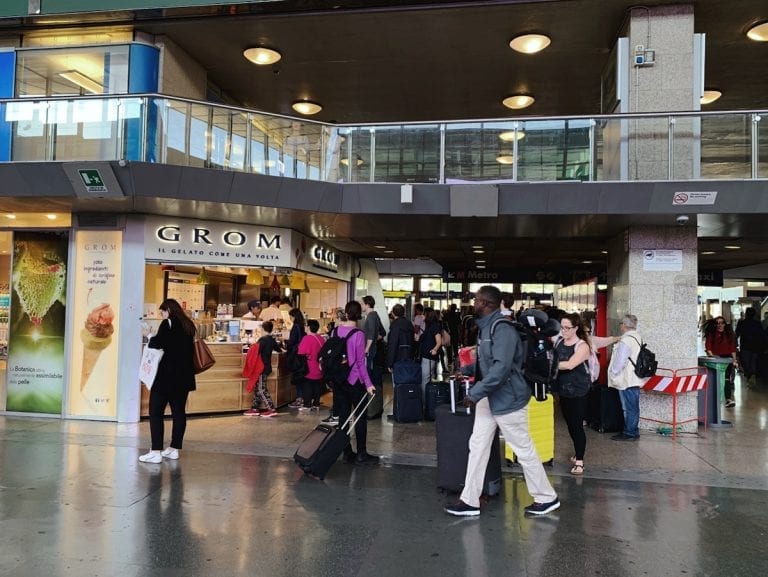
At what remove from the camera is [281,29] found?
403 inches

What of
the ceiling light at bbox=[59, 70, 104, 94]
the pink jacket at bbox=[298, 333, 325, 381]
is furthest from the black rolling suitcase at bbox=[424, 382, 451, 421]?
the ceiling light at bbox=[59, 70, 104, 94]

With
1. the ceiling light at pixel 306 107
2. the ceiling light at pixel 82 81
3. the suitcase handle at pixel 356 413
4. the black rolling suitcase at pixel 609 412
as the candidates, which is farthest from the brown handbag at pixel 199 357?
the ceiling light at pixel 306 107

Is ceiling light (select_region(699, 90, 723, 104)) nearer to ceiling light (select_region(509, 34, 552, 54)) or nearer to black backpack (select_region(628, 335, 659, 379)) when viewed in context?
ceiling light (select_region(509, 34, 552, 54))

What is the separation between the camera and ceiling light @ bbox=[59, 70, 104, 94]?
395 inches

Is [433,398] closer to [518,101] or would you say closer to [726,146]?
[726,146]

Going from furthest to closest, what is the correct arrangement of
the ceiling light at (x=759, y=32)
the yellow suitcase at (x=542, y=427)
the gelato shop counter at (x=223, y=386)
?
the ceiling light at (x=759, y=32) < the gelato shop counter at (x=223, y=386) < the yellow suitcase at (x=542, y=427)

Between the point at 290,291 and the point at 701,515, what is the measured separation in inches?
491

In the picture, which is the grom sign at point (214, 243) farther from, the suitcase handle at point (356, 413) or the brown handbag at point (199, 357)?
the suitcase handle at point (356, 413)

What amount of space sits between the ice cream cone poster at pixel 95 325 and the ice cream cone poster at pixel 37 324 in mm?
272

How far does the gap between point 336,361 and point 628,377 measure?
4078 millimetres

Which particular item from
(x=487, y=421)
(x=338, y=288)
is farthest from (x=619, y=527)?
(x=338, y=288)

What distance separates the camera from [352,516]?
4965mm

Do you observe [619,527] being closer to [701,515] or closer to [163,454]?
[701,515]

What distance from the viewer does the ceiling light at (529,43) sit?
10180 millimetres
